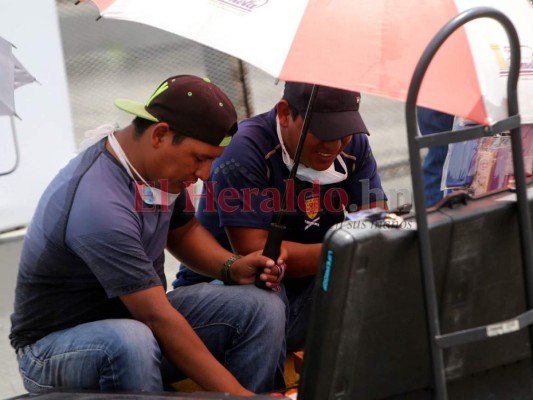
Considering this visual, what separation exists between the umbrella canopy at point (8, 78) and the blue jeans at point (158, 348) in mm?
765

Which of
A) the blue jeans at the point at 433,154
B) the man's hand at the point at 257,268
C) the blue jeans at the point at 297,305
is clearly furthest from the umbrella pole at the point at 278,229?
the blue jeans at the point at 433,154

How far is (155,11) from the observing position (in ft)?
9.62

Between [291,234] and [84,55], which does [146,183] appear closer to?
[291,234]

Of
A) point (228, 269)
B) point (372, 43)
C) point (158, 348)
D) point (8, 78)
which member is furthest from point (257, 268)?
point (8, 78)

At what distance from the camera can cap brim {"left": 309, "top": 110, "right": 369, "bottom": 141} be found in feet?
10.6

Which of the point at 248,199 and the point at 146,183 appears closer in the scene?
the point at 146,183

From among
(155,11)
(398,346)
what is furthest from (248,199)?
(398,346)

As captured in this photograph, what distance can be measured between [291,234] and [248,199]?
0.25 m

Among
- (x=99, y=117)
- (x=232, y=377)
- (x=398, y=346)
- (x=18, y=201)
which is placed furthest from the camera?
(x=99, y=117)

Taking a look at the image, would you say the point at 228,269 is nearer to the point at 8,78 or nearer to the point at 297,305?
the point at 297,305

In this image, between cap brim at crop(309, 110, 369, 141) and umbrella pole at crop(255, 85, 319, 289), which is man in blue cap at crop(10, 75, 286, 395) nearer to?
umbrella pole at crop(255, 85, 319, 289)

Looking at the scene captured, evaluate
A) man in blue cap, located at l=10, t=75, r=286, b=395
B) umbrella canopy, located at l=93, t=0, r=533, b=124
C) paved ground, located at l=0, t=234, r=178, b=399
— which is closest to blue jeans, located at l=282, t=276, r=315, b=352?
man in blue cap, located at l=10, t=75, r=286, b=395

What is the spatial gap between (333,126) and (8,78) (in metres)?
1.08

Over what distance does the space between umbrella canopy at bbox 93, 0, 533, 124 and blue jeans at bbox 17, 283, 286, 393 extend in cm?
81
